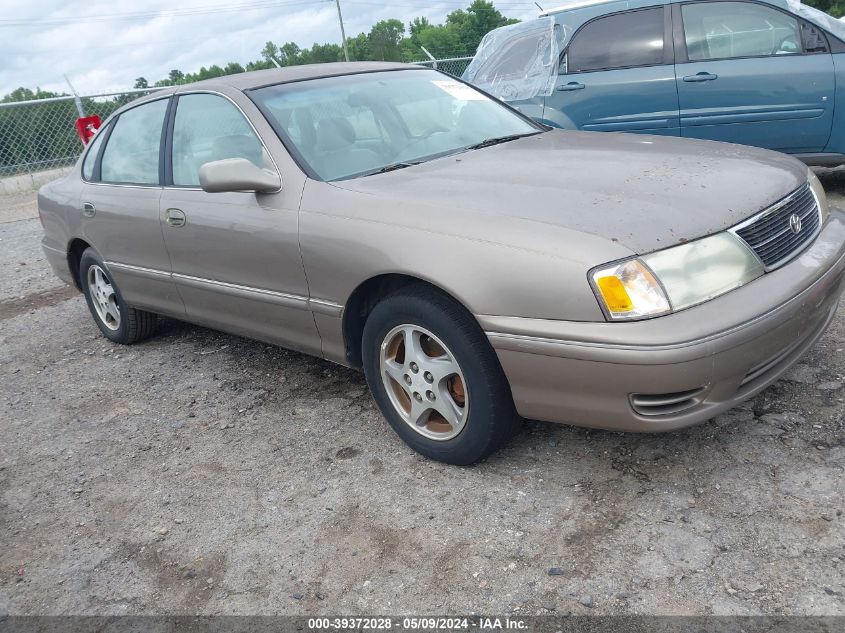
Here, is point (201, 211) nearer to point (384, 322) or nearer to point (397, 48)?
point (384, 322)

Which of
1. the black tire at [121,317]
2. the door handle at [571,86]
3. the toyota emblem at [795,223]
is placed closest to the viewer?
the toyota emblem at [795,223]

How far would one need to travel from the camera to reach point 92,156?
4.88 metres

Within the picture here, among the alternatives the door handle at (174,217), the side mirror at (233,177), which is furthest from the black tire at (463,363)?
the door handle at (174,217)

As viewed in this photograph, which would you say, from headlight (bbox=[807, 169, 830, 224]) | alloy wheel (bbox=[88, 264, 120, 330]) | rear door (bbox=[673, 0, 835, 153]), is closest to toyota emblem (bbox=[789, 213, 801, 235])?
headlight (bbox=[807, 169, 830, 224])

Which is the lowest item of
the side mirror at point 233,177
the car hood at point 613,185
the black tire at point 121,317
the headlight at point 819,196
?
the black tire at point 121,317

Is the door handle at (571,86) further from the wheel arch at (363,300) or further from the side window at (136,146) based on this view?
the wheel arch at (363,300)

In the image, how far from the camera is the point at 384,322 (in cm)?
299

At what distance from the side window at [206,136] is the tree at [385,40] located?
8868 centimetres

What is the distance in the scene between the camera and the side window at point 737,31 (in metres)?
5.96

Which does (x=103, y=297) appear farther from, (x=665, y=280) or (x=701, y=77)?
(x=701, y=77)

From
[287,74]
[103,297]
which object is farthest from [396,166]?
[103,297]

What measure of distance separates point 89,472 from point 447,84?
2.56 m

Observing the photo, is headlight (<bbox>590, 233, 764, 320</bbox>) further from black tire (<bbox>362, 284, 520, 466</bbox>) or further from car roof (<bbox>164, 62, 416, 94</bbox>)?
car roof (<bbox>164, 62, 416, 94</bbox>)

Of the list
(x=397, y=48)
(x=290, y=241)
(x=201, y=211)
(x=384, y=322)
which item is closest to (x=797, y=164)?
(x=384, y=322)
